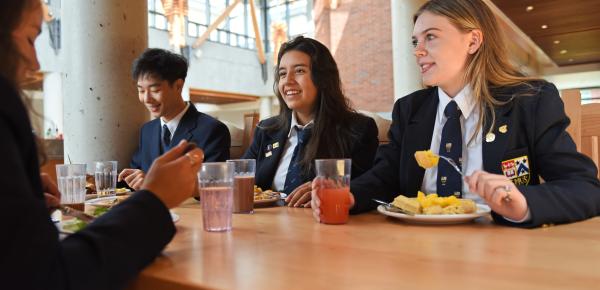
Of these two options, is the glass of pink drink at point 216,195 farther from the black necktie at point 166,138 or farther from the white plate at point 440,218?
the black necktie at point 166,138

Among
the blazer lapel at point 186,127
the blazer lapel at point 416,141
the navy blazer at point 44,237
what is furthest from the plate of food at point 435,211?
the blazer lapel at point 186,127

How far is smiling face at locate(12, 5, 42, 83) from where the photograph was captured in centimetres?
72

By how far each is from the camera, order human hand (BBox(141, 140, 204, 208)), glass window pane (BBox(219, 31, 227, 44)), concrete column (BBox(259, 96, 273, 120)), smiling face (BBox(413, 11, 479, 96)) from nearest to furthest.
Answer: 1. human hand (BBox(141, 140, 204, 208))
2. smiling face (BBox(413, 11, 479, 96))
3. glass window pane (BBox(219, 31, 227, 44))
4. concrete column (BBox(259, 96, 273, 120))

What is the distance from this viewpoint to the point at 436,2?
1746 mm

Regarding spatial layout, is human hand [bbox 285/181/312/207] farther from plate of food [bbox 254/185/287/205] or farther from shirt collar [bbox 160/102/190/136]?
shirt collar [bbox 160/102/190/136]

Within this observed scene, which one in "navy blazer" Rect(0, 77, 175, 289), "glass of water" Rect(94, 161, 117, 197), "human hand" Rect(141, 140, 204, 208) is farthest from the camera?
"glass of water" Rect(94, 161, 117, 197)

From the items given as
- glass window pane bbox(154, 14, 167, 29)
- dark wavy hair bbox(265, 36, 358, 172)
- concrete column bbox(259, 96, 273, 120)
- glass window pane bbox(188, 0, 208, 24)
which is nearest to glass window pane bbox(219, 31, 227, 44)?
glass window pane bbox(188, 0, 208, 24)

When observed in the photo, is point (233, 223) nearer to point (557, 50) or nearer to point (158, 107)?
point (158, 107)

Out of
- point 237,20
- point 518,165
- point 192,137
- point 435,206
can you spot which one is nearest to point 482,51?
point 518,165

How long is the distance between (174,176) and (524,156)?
1150 millimetres

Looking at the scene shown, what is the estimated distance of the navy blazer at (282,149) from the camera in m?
2.33

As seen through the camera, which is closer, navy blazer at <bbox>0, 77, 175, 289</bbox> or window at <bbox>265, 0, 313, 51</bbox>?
navy blazer at <bbox>0, 77, 175, 289</bbox>

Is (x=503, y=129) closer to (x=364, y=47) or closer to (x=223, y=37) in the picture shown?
(x=364, y=47)

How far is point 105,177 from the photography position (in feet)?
6.52
